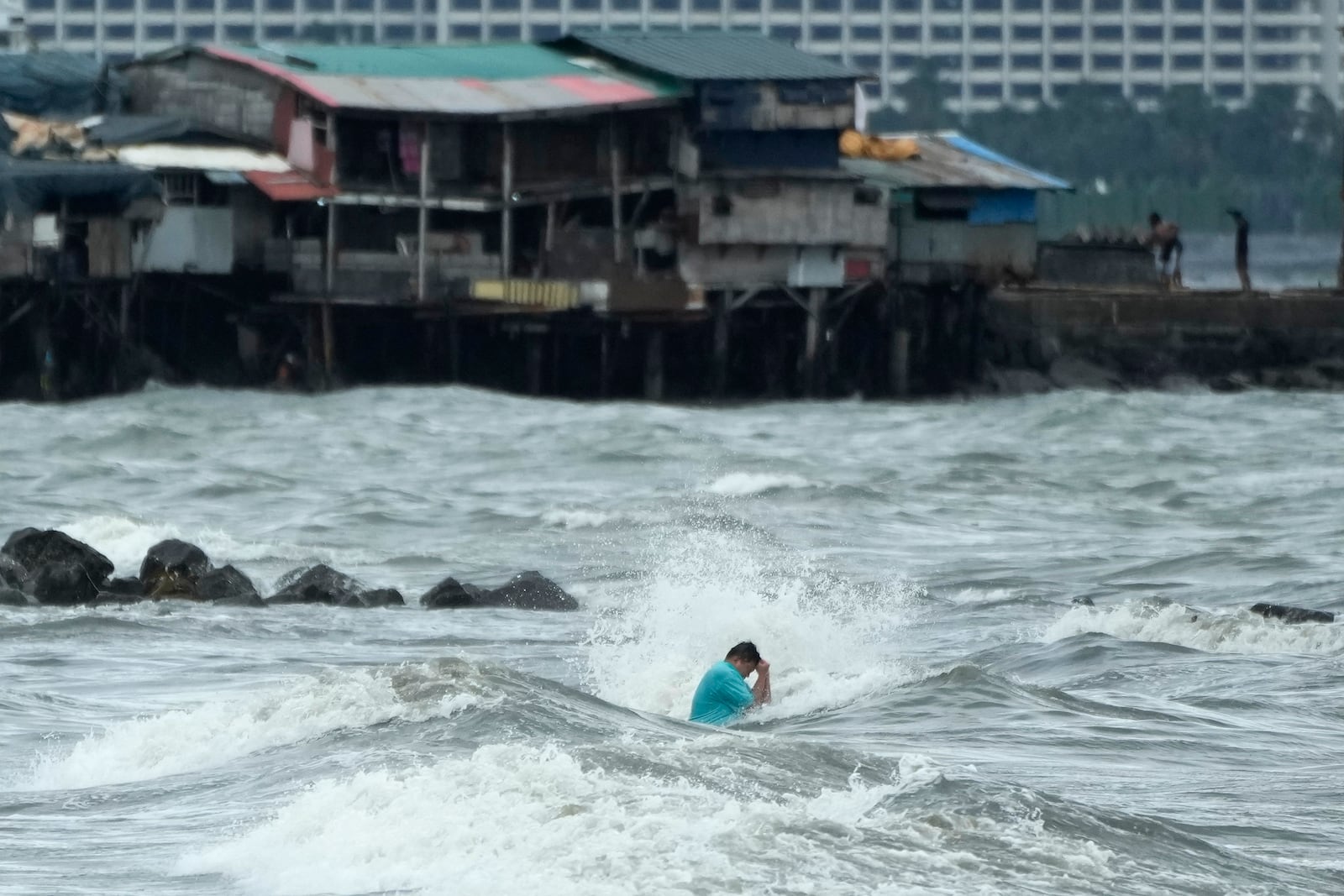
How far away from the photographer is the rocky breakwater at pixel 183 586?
21.3 meters

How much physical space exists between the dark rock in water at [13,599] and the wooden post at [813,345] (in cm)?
2889

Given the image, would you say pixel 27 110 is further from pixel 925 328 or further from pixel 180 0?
pixel 180 0

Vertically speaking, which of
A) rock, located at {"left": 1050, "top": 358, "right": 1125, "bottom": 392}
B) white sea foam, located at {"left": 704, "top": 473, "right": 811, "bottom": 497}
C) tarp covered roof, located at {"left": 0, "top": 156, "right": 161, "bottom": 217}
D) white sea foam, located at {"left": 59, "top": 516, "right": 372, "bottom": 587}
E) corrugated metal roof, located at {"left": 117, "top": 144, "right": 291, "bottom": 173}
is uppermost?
corrugated metal roof, located at {"left": 117, "top": 144, "right": 291, "bottom": 173}

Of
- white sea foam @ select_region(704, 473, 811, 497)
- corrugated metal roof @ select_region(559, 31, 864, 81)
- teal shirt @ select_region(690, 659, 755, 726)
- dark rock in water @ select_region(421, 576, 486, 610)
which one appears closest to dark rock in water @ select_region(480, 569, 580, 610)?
dark rock in water @ select_region(421, 576, 486, 610)

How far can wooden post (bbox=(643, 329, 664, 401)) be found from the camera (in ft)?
155

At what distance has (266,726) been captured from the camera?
13.5m

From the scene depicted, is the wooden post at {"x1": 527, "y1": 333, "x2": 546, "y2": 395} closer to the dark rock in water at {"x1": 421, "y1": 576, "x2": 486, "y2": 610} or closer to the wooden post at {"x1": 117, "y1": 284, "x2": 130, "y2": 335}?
the wooden post at {"x1": 117, "y1": 284, "x2": 130, "y2": 335}

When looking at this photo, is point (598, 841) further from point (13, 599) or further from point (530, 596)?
point (13, 599)

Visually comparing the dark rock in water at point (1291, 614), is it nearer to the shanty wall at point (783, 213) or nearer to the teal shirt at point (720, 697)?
the teal shirt at point (720, 697)

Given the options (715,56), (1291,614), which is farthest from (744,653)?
(715,56)

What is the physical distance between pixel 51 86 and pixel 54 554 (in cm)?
2951

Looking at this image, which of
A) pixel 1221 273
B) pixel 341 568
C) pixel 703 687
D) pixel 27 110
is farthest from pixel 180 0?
pixel 703 687

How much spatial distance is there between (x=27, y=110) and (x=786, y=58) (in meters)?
15.2

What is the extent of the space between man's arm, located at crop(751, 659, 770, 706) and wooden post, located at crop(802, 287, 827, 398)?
32979 mm
